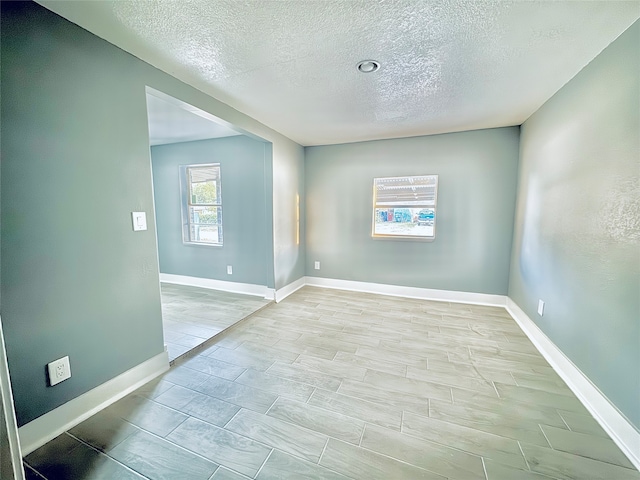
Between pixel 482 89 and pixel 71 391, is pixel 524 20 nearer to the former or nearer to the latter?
pixel 482 89

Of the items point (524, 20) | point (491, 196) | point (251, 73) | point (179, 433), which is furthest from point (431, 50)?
point (179, 433)

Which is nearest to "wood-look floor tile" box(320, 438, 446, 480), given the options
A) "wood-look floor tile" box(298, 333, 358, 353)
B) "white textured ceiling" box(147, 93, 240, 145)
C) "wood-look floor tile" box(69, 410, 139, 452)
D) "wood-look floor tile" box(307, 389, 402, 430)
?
"wood-look floor tile" box(307, 389, 402, 430)

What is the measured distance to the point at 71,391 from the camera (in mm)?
1563

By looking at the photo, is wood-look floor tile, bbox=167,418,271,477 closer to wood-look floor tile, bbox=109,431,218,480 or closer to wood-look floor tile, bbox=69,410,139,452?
wood-look floor tile, bbox=109,431,218,480

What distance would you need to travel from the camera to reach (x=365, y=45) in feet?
5.43

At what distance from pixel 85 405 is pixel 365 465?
1705mm

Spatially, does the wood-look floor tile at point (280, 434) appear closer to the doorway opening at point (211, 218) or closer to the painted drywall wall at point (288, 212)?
the doorway opening at point (211, 218)

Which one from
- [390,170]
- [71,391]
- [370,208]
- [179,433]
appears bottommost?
[179,433]

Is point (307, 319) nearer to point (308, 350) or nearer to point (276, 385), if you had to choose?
point (308, 350)

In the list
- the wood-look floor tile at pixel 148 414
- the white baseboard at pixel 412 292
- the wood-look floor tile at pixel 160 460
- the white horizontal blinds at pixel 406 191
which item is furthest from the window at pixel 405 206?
the wood-look floor tile at pixel 160 460

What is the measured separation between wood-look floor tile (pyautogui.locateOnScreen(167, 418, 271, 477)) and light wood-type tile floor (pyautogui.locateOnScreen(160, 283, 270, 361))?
0.85 meters

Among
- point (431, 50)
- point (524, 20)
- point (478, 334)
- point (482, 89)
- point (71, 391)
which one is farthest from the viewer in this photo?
point (478, 334)

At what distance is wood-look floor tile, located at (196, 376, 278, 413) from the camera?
1734 mm

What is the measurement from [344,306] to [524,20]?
10.1 ft
